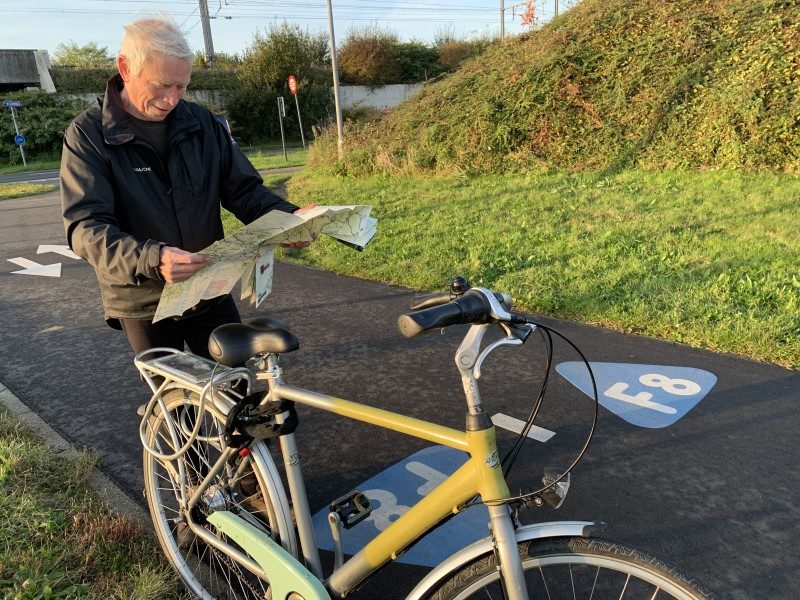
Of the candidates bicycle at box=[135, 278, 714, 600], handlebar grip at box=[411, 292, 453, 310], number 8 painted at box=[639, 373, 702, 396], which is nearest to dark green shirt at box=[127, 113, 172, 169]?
bicycle at box=[135, 278, 714, 600]

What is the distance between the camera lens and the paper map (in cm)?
198

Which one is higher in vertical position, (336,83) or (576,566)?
(336,83)

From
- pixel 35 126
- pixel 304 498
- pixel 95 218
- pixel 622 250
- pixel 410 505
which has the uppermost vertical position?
pixel 35 126

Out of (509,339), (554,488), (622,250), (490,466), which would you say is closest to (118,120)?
(509,339)

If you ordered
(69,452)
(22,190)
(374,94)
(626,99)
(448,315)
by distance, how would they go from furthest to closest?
(374,94), (22,190), (626,99), (69,452), (448,315)

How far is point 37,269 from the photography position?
8156 millimetres

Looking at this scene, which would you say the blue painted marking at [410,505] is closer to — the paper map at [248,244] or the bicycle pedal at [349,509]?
the bicycle pedal at [349,509]

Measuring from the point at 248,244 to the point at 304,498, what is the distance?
2.84ft

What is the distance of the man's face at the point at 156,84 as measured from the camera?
2.12m

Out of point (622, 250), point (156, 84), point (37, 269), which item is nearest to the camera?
point (156, 84)

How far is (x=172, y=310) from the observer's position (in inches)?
78.6

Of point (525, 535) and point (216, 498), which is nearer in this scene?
point (525, 535)

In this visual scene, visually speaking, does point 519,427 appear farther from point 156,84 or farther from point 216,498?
point 156,84

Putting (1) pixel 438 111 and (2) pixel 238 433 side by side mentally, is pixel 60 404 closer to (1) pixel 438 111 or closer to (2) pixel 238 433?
(2) pixel 238 433
